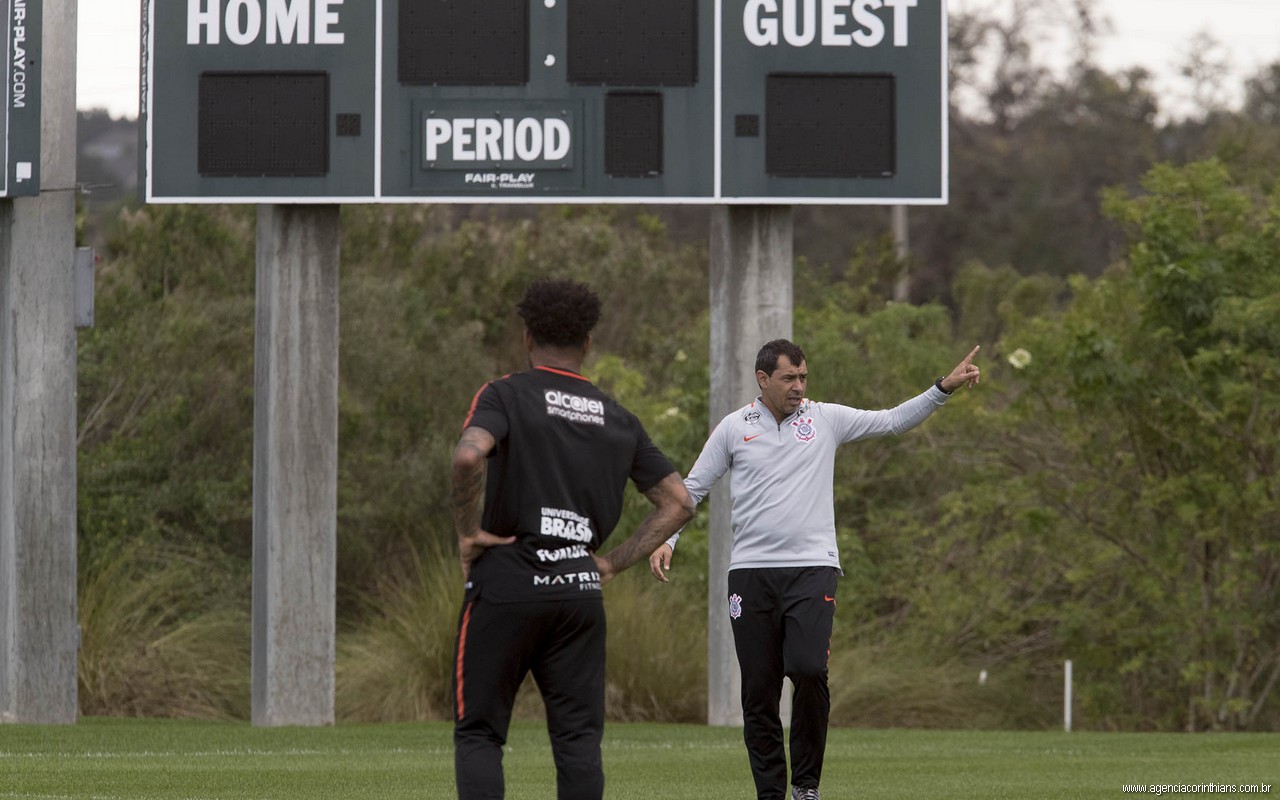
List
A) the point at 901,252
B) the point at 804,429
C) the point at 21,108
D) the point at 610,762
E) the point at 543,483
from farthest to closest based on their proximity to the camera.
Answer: the point at 901,252 < the point at 21,108 < the point at 610,762 < the point at 804,429 < the point at 543,483

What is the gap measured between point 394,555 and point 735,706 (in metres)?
7.35

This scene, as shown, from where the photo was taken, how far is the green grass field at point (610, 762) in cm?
Result: 991

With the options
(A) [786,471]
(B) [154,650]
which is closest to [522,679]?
(A) [786,471]

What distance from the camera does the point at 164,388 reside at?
21266 mm

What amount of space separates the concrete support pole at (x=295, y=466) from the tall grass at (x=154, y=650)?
189 centimetres

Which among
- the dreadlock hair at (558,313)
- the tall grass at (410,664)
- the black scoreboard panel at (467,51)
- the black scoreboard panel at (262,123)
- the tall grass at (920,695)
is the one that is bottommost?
the tall grass at (920,695)

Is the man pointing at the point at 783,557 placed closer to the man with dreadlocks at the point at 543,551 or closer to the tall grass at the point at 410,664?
the man with dreadlocks at the point at 543,551

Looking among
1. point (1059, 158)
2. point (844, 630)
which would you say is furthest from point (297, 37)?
point (1059, 158)

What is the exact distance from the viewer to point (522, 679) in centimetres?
611

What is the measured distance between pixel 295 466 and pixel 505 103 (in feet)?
9.99

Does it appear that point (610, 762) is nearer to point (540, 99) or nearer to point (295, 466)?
point (295, 466)

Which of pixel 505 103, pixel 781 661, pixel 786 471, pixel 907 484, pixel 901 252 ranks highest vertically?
pixel 901 252

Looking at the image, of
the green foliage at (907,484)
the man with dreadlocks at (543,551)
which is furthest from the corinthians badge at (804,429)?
the green foliage at (907,484)

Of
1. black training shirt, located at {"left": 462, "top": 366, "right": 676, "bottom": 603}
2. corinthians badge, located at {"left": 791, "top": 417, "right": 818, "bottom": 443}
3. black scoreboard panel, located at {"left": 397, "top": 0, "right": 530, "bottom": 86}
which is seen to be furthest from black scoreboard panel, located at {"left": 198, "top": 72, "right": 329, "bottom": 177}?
black training shirt, located at {"left": 462, "top": 366, "right": 676, "bottom": 603}
